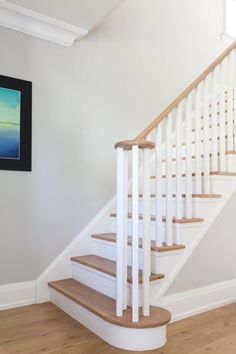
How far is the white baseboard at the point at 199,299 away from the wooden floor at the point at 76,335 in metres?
0.06

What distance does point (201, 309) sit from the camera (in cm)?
246

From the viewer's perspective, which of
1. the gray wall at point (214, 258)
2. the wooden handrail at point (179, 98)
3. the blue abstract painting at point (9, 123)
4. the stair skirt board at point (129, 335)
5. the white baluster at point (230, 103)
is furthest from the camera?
the white baluster at point (230, 103)

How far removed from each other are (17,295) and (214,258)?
1674 mm

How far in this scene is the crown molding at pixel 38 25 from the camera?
2482mm

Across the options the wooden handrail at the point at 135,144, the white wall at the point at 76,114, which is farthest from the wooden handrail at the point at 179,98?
the white wall at the point at 76,114

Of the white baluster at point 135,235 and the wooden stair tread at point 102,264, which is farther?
the wooden stair tread at point 102,264

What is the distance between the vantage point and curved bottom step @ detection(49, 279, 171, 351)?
1.80 metres

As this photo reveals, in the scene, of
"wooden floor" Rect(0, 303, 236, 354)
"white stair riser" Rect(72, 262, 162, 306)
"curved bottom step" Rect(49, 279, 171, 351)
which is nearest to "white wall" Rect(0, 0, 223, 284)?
"white stair riser" Rect(72, 262, 162, 306)

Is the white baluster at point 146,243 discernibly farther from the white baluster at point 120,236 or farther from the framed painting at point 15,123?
the framed painting at point 15,123

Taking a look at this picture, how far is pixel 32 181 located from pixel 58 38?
52.4 inches

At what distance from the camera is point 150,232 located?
7.12 feet

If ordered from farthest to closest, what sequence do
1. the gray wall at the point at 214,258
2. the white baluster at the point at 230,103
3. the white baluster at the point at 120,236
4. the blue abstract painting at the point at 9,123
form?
the white baluster at the point at 230,103 → the blue abstract painting at the point at 9,123 → the gray wall at the point at 214,258 → the white baluster at the point at 120,236

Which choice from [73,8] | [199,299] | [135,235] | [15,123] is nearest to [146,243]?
[135,235]

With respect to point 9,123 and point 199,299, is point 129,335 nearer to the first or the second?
point 199,299
